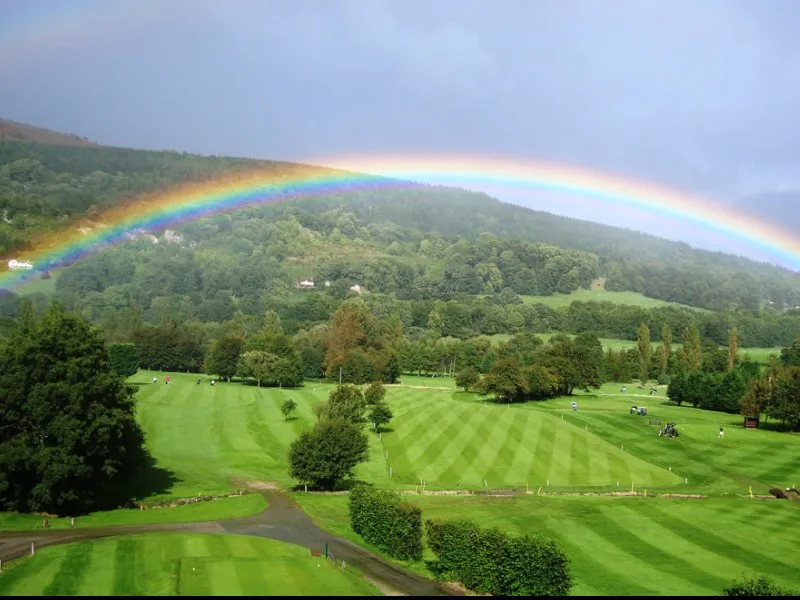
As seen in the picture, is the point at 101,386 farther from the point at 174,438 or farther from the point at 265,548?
the point at 174,438

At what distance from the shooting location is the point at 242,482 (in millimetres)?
59281

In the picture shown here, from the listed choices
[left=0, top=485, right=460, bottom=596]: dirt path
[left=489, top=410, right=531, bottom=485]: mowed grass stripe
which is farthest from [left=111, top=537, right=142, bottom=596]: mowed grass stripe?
[left=489, top=410, right=531, bottom=485]: mowed grass stripe

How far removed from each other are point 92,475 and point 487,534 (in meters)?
29.8

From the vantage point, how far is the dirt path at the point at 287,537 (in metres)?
32.2

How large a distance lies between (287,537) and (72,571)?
12678 millimetres

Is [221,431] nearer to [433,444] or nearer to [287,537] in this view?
[433,444]

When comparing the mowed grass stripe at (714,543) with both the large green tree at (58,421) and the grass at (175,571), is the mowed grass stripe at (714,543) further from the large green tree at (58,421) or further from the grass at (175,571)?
the large green tree at (58,421)

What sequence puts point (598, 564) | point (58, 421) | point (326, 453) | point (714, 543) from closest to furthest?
point (598, 564) → point (714, 543) → point (58, 421) → point (326, 453)

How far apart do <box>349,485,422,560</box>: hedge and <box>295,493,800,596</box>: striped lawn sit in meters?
1.26

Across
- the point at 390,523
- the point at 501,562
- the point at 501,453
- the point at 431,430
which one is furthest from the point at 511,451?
the point at 501,562

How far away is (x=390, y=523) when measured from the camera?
37.9 m

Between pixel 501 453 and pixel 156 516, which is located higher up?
pixel 156 516

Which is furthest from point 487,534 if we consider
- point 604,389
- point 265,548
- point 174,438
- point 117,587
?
point 604,389

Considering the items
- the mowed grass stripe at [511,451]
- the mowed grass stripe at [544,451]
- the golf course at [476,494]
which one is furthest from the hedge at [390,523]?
the mowed grass stripe at [544,451]
